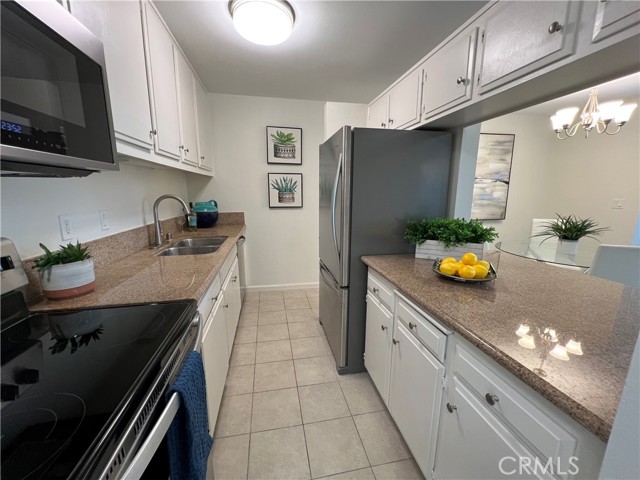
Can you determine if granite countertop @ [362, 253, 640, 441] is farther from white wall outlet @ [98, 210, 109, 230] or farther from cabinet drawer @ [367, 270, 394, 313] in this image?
white wall outlet @ [98, 210, 109, 230]

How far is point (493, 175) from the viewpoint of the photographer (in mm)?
3869

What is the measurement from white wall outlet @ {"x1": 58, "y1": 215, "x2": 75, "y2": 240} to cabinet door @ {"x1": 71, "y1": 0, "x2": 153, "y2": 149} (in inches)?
18.5

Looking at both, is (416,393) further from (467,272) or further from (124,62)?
(124,62)

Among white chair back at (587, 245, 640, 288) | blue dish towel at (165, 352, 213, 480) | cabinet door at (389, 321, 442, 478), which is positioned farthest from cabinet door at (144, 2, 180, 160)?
white chair back at (587, 245, 640, 288)

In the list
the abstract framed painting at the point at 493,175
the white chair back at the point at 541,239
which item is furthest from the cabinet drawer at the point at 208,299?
the abstract framed painting at the point at 493,175

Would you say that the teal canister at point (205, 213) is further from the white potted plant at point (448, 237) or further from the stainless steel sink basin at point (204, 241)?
the white potted plant at point (448, 237)

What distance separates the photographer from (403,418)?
52.5 inches

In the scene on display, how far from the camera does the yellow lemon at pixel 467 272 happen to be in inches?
48.0

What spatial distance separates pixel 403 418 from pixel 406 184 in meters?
1.40

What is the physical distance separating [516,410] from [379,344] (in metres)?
0.96

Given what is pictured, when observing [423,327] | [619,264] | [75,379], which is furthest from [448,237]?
[75,379]

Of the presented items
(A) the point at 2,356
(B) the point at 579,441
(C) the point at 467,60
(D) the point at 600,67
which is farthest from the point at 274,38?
(B) the point at 579,441

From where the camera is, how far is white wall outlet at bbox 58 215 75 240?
3.89 ft

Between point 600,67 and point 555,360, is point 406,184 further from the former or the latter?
point 555,360
